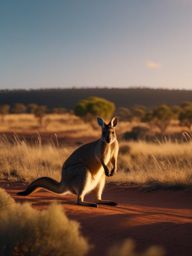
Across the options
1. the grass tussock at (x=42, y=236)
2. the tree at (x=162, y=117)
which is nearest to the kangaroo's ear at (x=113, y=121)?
the grass tussock at (x=42, y=236)

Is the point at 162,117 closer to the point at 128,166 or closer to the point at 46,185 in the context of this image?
the point at 128,166

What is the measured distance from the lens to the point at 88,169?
27.0 ft

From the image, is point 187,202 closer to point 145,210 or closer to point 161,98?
point 145,210

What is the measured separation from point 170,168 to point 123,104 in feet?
379

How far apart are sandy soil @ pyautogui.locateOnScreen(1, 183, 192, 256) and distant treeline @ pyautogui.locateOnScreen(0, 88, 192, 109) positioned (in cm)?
11303

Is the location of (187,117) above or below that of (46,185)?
below

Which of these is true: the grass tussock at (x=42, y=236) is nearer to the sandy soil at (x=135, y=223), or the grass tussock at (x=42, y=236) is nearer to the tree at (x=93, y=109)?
the sandy soil at (x=135, y=223)

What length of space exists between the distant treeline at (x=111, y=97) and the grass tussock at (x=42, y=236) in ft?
382

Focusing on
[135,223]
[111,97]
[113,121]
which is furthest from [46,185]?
[111,97]

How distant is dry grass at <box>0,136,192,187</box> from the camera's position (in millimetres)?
11469

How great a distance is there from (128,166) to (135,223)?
901 cm

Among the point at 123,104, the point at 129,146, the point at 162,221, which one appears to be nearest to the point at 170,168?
the point at 162,221

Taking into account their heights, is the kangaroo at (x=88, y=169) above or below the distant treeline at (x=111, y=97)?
above

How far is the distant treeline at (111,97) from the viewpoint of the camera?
421 ft
